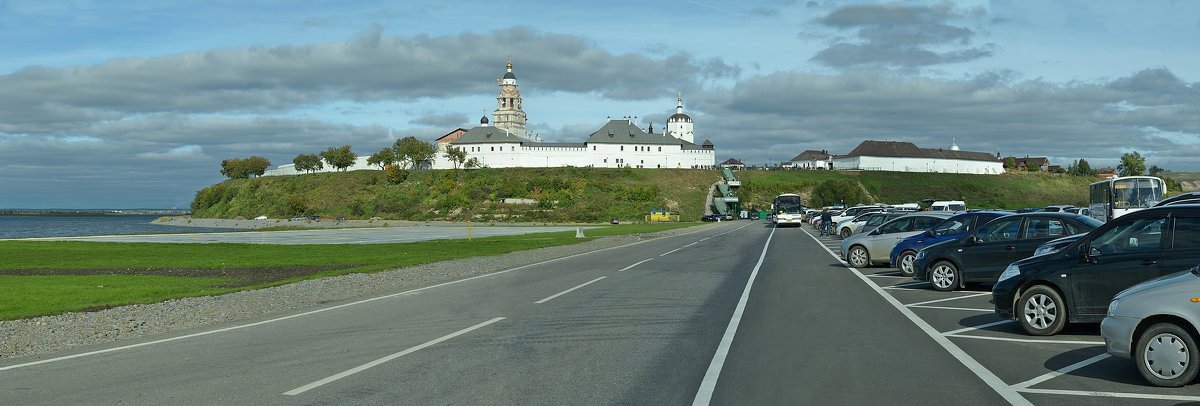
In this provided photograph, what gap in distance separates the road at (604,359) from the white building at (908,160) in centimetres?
16680

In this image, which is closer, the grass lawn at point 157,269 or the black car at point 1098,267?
the black car at point 1098,267

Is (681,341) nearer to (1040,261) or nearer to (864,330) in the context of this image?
(864,330)

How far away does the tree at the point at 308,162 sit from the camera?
16482 centimetres

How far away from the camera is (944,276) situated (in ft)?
58.5

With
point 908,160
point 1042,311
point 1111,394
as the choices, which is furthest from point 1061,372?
point 908,160

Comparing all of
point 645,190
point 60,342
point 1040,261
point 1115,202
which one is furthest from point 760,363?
point 645,190

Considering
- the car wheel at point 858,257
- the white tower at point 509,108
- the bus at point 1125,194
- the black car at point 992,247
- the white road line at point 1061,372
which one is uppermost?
the white tower at point 509,108

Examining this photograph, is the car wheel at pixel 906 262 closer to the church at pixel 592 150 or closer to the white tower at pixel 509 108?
the church at pixel 592 150

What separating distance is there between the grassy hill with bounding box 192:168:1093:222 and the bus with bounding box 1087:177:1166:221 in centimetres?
7499

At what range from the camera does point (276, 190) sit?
148 m

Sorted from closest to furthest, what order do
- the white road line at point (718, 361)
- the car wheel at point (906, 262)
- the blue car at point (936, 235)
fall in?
the white road line at point (718, 361)
the blue car at point (936, 235)
the car wheel at point (906, 262)

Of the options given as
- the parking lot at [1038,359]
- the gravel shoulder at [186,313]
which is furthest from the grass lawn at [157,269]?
the parking lot at [1038,359]

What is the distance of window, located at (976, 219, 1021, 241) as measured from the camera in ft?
56.6

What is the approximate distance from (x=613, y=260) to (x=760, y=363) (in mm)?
20012
